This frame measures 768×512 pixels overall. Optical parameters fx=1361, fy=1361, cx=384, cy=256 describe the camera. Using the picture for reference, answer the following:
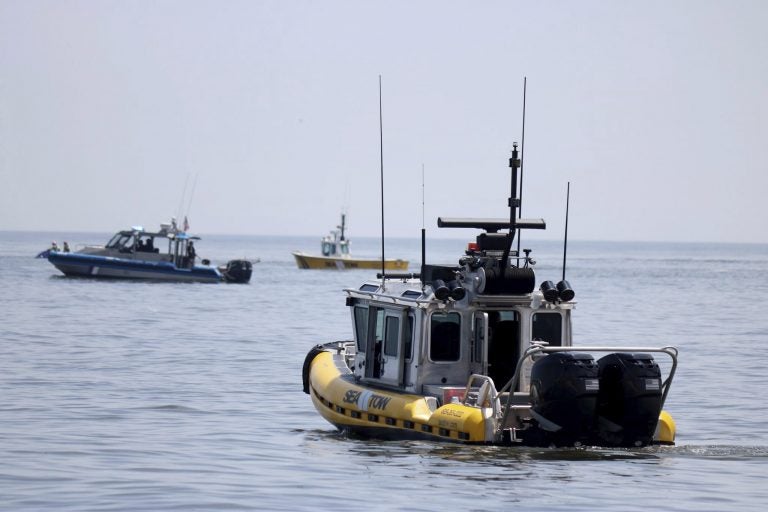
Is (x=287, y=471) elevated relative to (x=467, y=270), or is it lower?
lower

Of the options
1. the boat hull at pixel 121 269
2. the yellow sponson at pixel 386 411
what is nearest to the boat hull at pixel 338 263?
Answer: the boat hull at pixel 121 269

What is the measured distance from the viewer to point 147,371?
2878 cm

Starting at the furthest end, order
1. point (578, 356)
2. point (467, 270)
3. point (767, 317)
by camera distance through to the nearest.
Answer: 1. point (767, 317)
2. point (467, 270)
3. point (578, 356)

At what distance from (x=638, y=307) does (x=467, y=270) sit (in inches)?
1578

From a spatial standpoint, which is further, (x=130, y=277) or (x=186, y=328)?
(x=130, y=277)

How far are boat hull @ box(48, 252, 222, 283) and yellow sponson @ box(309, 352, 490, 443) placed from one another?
44432 millimetres

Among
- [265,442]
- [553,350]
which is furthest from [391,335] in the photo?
[553,350]

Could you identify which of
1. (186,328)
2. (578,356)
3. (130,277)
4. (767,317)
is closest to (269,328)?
(186,328)

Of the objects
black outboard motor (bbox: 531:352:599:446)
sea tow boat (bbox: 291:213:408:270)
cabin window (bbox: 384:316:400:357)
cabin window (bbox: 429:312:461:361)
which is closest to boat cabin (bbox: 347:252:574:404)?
cabin window (bbox: 429:312:461:361)

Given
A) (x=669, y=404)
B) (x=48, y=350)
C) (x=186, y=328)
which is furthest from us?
(x=186, y=328)

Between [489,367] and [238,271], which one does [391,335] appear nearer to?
[489,367]

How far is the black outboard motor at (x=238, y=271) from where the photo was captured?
7044cm

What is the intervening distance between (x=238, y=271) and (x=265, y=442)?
5169 cm

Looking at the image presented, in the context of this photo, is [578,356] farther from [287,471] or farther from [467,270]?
[287,471]
